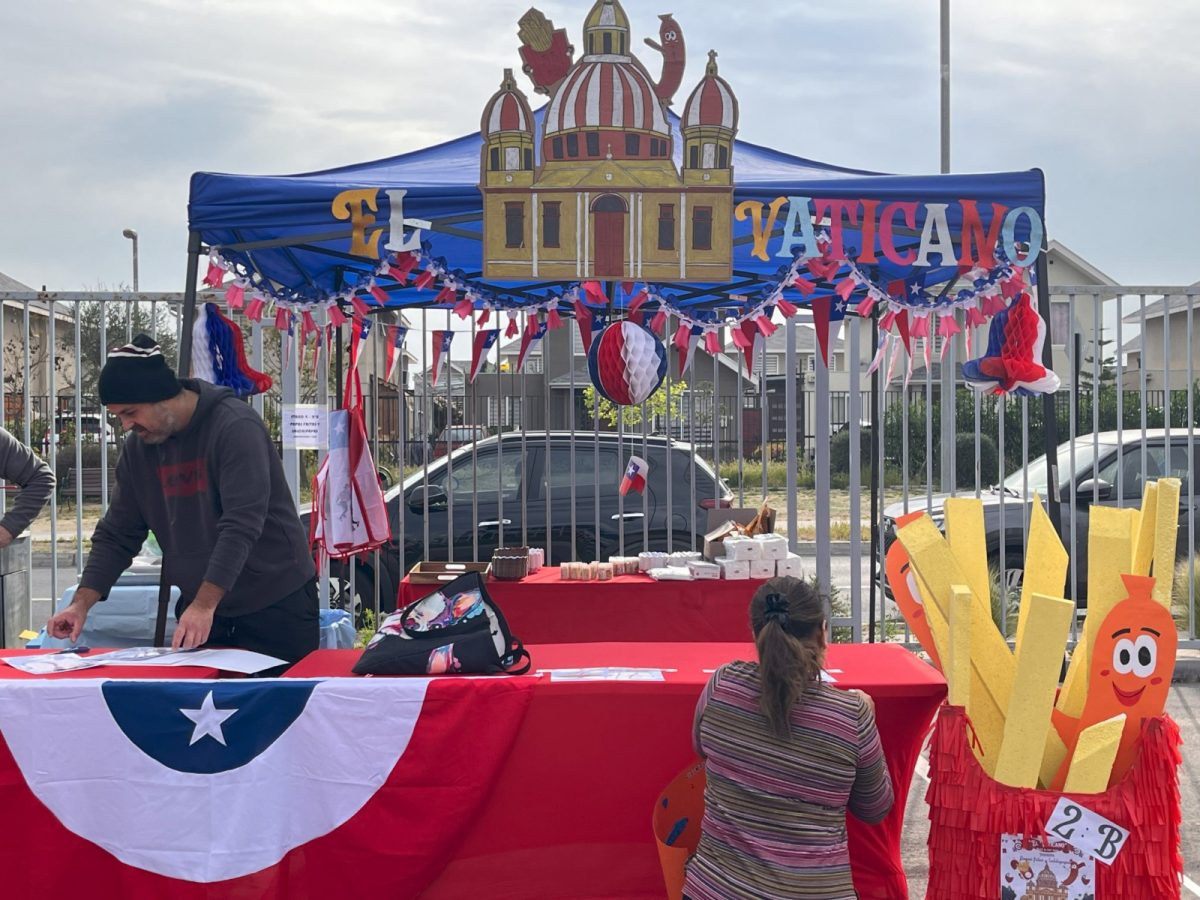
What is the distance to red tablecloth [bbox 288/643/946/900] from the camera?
312 centimetres

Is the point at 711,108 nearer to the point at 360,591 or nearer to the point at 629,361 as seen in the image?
the point at 629,361

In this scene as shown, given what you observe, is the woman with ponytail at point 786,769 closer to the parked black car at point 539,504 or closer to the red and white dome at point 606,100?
the red and white dome at point 606,100

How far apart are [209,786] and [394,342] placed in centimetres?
390

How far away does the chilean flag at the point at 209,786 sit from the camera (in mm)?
2959

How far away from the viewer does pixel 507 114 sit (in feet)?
13.5

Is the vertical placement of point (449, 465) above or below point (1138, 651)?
above

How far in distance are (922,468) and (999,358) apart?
29.6 feet

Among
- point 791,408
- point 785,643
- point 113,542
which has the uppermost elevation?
point 791,408

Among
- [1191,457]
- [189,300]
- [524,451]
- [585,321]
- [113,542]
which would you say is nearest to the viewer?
[113,542]

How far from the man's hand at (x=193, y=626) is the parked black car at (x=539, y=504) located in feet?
13.2

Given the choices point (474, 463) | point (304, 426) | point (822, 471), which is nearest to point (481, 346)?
point (474, 463)

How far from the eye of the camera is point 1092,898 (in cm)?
280

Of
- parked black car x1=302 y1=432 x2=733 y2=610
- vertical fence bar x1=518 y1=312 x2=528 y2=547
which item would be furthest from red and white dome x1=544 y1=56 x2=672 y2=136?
parked black car x1=302 y1=432 x2=733 y2=610

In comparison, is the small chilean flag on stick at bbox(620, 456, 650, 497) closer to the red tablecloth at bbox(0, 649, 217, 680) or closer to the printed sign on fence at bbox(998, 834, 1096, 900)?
the red tablecloth at bbox(0, 649, 217, 680)
